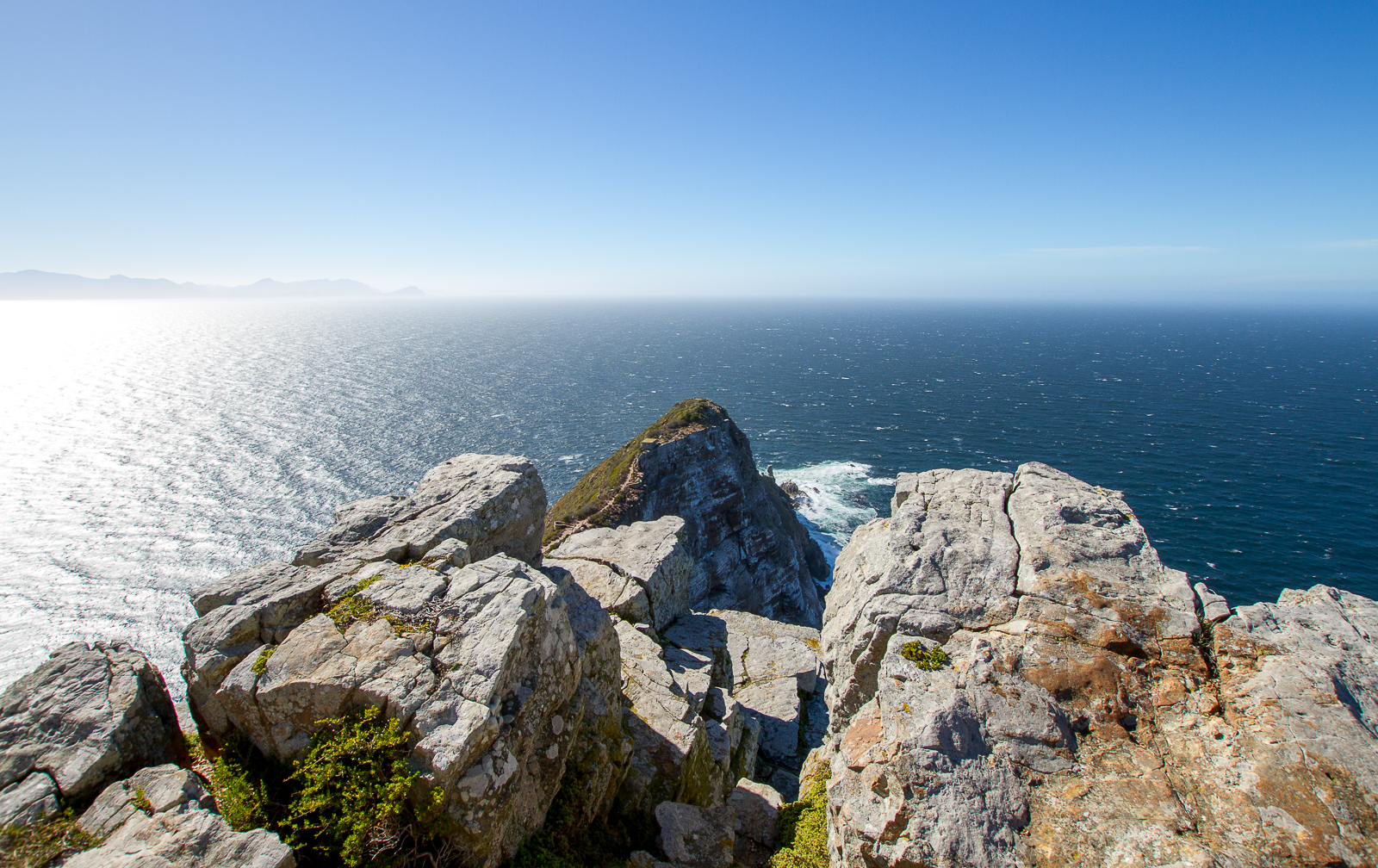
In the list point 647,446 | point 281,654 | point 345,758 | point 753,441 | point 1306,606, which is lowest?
point 753,441

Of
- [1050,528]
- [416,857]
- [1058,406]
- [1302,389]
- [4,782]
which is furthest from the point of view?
[1302,389]

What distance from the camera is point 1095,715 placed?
34.4ft

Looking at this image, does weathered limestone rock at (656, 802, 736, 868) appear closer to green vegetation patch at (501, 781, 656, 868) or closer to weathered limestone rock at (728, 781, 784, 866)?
weathered limestone rock at (728, 781, 784, 866)

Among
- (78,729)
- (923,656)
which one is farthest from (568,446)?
(923,656)

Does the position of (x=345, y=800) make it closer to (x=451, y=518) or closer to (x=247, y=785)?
(x=247, y=785)

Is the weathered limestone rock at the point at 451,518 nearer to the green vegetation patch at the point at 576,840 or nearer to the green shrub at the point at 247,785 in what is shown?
the green shrub at the point at 247,785

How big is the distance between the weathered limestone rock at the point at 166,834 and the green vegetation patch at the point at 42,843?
167 mm

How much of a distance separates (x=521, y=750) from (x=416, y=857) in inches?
98.8

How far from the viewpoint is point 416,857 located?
Answer: 1059cm

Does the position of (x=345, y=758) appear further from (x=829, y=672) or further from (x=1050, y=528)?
(x=1050, y=528)

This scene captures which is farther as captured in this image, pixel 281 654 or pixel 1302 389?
pixel 1302 389

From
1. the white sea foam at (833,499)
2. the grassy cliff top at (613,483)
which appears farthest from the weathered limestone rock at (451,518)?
the white sea foam at (833,499)

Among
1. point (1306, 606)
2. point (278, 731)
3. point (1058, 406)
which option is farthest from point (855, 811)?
point (1058, 406)

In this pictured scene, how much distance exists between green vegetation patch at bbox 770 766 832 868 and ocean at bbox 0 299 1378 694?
55637 mm
